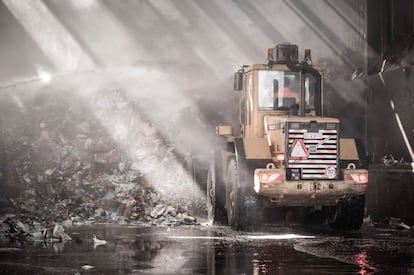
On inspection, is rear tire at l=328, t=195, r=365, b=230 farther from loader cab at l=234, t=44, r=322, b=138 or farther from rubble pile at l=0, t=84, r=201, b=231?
rubble pile at l=0, t=84, r=201, b=231

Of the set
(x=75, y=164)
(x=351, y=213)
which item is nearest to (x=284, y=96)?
(x=351, y=213)

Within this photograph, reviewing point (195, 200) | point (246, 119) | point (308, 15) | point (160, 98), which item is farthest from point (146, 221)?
point (308, 15)

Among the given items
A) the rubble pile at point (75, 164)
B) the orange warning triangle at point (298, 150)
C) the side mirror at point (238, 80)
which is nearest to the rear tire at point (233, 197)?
the orange warning triangle at point (298, 150)

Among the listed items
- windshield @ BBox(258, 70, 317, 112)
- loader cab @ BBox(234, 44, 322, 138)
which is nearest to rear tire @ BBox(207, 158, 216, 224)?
loader cab @ BBox(234, 44, 322, 138)

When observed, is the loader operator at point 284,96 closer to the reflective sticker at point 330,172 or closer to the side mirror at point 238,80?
the side mirror at point 238,80

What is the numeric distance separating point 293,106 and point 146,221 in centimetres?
413

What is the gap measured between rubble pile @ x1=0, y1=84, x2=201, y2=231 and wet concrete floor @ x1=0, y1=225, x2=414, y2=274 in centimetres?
242

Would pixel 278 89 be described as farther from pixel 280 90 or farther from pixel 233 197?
pixel 233 197

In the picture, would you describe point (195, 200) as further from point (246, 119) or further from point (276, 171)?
point (276, 171)

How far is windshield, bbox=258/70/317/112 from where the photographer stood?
11.9 m

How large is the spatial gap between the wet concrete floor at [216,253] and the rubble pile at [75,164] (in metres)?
2.42

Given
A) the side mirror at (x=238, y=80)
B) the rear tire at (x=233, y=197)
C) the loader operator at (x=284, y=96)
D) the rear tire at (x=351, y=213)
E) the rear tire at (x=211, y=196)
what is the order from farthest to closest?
the rear tire at (x=211, y=196)
the side mirror at (x=238, y=80)
the loader operator at (x=284, y=96)
the rear tire at (x=351, y=213)
the rear tire at (x=233, y=197)

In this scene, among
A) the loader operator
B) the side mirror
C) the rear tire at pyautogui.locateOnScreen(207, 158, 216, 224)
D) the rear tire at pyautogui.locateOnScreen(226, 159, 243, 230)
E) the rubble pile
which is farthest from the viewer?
the rubble pile

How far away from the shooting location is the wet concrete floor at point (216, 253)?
285 inches
